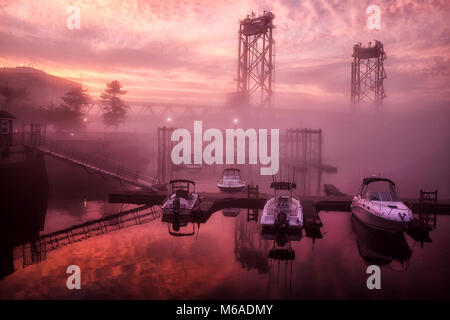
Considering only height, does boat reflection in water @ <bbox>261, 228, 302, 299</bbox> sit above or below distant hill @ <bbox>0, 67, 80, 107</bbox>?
below

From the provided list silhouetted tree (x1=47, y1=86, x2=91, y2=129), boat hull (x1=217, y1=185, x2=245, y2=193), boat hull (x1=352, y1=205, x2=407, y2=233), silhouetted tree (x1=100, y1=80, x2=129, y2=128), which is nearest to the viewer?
boat hull (x1=352, y1=205, x2=407, y2=233)

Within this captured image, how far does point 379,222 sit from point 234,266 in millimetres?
9383

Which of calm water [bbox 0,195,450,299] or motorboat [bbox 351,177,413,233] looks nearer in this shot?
calm water [bbox 0,195,450,299]

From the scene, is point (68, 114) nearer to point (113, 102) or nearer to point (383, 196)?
point (113, 102)

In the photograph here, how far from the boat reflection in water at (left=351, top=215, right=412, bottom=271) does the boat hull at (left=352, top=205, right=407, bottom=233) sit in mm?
558

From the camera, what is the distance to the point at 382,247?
1698 cm

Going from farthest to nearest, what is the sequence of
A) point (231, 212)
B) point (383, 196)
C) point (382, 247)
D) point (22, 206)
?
point (22, 206), point (231, 212), point (383, 196), point (382, 247)

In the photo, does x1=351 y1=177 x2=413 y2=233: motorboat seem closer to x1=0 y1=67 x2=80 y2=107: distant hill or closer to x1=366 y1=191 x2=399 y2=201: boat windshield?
x1=366 y1=191 x2=399 y2=201: boat windshield

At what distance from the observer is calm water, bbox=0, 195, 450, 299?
38.8 ft

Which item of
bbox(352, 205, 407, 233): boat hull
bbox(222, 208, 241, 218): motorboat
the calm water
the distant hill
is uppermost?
the distant hill

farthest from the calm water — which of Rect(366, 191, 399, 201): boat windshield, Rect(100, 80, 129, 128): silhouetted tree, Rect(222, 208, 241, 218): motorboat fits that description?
Rect(100, 80, 129, 128): silhouetted tree

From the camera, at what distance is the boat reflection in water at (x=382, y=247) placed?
15172 mm

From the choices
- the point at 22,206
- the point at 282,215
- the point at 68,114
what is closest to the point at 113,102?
the point at 68,114

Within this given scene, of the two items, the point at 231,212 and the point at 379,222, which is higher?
the point at 379,222
